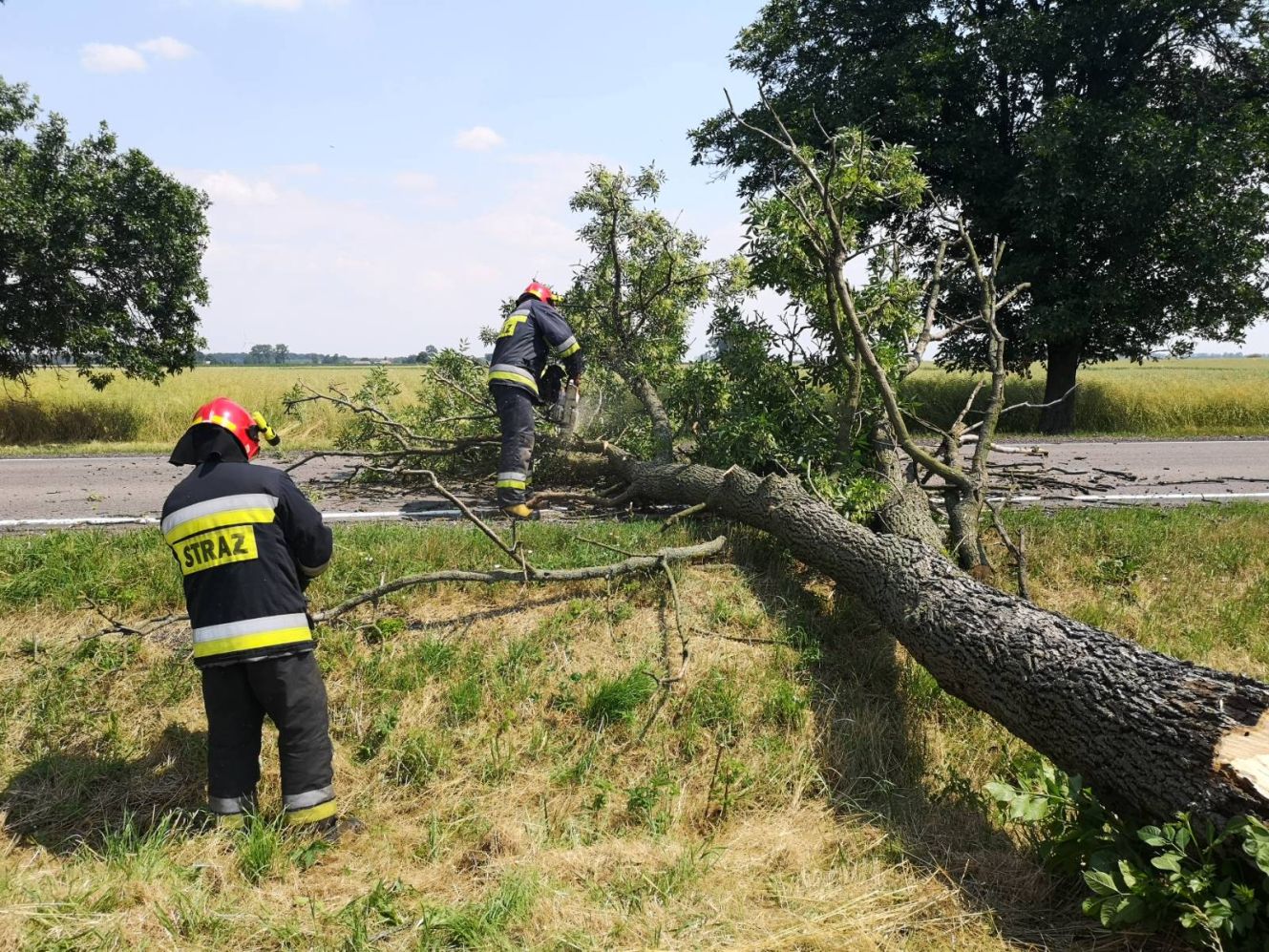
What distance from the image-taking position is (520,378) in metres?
6.73

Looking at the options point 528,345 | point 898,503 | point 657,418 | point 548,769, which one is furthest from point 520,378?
point 548,769

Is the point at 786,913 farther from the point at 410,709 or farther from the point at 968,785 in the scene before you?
the point at 410,709

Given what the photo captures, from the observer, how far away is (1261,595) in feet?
20.0

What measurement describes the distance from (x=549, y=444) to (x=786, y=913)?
5.67 metres

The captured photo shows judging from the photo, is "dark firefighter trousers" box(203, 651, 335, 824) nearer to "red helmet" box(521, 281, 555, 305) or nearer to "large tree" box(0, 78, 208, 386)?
"red helmet" box(521, 281, 555, 305)

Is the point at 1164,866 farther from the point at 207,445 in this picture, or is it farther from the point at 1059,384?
the point at 1059,384

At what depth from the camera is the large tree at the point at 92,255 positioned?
12.7m

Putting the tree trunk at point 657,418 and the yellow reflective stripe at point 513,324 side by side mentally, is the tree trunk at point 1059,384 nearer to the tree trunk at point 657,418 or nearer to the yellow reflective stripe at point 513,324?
the tree trunk at point 657,418

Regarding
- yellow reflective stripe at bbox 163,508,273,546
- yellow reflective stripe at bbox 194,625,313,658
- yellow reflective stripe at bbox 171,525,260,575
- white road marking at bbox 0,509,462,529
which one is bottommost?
yellow reflective stripe at bbox 194,625,313,658

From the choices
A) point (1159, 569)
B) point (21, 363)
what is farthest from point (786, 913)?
point (21, 363)

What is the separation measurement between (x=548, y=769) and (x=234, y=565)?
183 cm

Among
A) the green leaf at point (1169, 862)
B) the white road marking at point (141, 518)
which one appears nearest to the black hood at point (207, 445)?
the white road marking at point (141, 518)

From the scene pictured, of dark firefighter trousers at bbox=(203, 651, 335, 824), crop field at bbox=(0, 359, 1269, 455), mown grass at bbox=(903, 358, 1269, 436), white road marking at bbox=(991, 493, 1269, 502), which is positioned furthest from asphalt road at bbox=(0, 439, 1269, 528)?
mown grass at bbox=(903, 358, 1269, 436)

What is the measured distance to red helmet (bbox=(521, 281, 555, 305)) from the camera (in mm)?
7031
